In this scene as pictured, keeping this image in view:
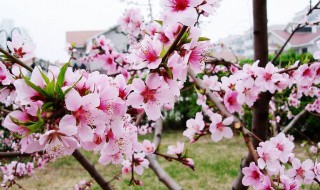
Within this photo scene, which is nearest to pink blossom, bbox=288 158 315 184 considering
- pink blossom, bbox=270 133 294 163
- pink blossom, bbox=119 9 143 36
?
pink blossom, bbox=270 133 294 163

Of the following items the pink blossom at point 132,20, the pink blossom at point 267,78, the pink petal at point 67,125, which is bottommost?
the pink blossom at point 267,78

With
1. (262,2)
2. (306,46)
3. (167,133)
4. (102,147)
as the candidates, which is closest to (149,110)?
(102,147)

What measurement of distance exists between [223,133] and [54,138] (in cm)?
121

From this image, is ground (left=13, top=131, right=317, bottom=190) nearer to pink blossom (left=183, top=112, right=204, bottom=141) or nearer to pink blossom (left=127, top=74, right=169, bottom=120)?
pink blossom (left=183, top=112, right=204, bottom=141)

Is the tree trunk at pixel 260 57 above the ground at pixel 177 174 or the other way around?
above

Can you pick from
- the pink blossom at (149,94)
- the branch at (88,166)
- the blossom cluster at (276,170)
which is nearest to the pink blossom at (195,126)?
the blossom cluster at (276,170)

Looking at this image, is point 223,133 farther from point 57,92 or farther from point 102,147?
point 57,92

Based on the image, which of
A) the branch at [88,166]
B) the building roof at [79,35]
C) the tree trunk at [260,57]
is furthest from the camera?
the building roof at [79,35]

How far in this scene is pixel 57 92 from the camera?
760 millimetres

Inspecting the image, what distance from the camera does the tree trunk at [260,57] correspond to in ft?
6.43

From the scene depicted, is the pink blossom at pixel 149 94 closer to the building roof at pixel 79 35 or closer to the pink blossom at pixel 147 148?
the pink blossom at pixel 147 148

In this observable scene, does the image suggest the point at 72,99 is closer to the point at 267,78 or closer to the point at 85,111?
the point at 85,111

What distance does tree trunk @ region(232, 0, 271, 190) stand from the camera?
196 cm

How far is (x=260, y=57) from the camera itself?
2.06 meters
